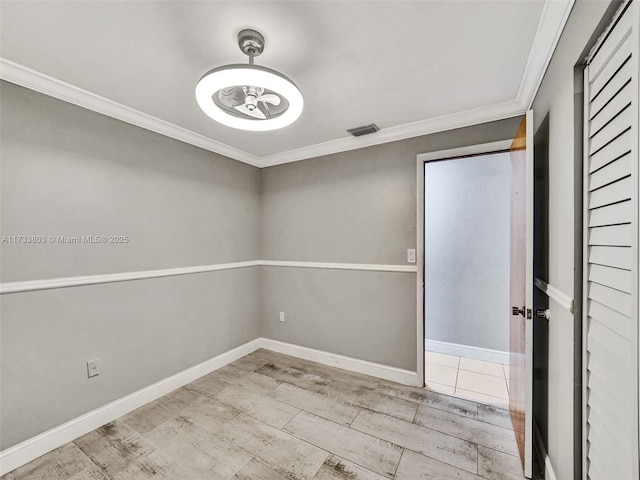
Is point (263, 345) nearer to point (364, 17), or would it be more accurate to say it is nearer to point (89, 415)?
point (89, 415)

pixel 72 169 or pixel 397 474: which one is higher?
pixel 72 169

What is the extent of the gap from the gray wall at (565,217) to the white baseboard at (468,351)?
1710 mm

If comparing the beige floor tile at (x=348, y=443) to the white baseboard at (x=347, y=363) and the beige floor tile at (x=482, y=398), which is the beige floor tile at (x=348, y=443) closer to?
the white baseboard at (x=347, y=363)

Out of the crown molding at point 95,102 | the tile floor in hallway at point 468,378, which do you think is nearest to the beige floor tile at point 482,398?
the tile floor in hallway at point 468,378

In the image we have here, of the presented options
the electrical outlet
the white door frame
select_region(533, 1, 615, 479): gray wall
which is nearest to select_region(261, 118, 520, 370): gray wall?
the white door frame

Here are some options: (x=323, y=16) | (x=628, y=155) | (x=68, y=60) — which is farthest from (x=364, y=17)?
(x=68, y=60)

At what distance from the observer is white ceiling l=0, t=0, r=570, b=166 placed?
128 centimetres

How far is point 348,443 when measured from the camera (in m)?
1.87

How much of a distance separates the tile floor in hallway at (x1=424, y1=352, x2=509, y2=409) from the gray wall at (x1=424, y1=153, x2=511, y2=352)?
0.78 ft

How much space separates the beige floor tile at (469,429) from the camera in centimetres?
186

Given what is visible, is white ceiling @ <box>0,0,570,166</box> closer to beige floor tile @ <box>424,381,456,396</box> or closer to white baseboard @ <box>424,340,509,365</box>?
beige floor tile @ <box>424,381,456,396</box>

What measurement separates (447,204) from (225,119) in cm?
271

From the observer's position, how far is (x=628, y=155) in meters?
0.79

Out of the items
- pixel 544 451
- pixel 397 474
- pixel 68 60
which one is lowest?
pixel 397 474
